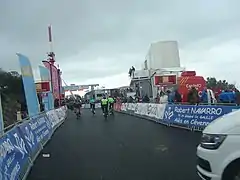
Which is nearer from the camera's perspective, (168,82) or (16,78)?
(168,82)

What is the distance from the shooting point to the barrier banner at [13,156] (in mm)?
6559

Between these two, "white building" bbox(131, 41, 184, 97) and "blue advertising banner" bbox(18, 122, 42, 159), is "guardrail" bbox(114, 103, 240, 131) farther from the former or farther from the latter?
"white building" bbox(131, 41, 184, 97)

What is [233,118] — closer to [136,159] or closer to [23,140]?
[136,159]

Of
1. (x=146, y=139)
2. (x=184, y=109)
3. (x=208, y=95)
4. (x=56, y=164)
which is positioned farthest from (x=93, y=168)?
(x=208, y=95)

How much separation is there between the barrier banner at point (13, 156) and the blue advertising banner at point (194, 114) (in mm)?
7404

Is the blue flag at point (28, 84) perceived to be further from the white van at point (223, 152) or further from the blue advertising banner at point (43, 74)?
the white van at point (223, 152)

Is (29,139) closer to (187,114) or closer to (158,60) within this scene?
(187,114)

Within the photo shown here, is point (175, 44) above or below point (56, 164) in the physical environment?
above

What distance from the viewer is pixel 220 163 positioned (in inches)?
216

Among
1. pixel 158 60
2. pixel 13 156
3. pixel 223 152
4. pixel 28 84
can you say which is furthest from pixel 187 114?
pixel 158 60

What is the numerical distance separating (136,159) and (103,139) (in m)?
4.64

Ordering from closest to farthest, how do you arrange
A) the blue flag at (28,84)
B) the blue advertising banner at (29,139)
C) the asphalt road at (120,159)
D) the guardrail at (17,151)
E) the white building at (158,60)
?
1. the guardrail at (17,151)
2. the asphalt road at (120,159)
3. the blue advertising banner at (29,139)
4. the blue flag at (28,84)
5. the white building at (158,60)

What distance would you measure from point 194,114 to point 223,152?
1107 centimetres

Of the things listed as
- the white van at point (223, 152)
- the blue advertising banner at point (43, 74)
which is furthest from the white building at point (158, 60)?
the white van at point (223, 152)
